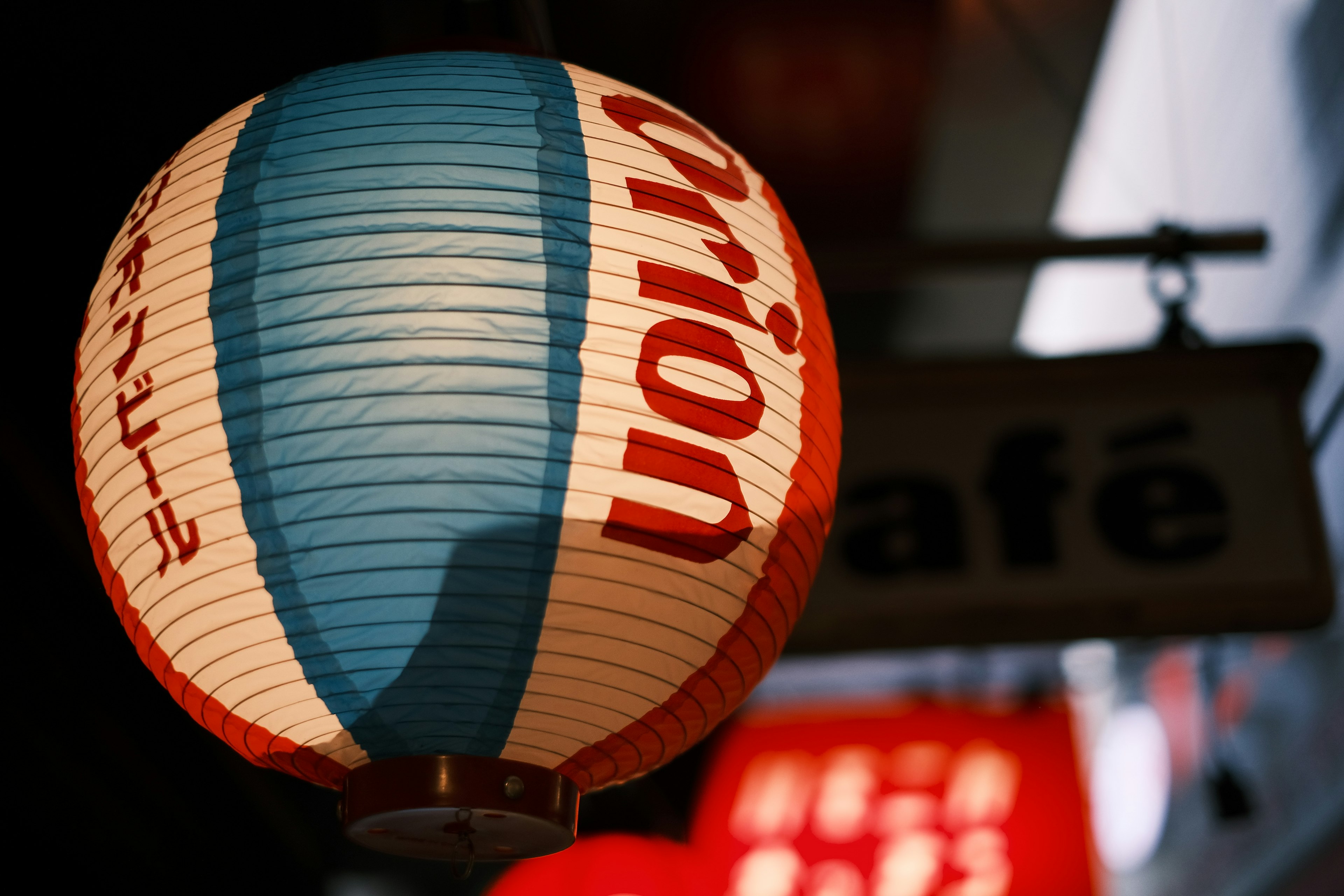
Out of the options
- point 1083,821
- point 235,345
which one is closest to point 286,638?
point 235,345

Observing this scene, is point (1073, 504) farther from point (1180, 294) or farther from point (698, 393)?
point (698, 393)

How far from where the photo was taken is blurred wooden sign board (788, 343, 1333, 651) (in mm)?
2102

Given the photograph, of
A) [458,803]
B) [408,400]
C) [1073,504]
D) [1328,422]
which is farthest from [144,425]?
[1328,422]

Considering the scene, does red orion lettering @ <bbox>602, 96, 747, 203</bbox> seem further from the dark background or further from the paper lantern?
the paper lantern

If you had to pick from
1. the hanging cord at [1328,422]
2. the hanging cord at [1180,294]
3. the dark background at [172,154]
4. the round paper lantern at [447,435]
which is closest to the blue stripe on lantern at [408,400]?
the round paper lantern at [447,435]

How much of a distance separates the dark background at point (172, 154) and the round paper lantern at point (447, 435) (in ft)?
0.97

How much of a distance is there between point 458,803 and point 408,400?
0.37 metres

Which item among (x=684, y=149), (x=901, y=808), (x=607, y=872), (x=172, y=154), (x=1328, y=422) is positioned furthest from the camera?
(x=901, y=808)

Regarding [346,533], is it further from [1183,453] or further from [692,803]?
[692,803]

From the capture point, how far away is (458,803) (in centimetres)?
101

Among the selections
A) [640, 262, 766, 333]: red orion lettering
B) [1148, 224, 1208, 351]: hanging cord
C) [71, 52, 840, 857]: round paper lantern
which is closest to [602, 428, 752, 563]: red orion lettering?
[71, 52, 840, 857]: round paper lantern

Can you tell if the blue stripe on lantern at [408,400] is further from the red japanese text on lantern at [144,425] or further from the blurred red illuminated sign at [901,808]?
the blurred red illuminated sign at [901,808]

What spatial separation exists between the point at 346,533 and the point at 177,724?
231 cm

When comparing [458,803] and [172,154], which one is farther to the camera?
[172,154]
